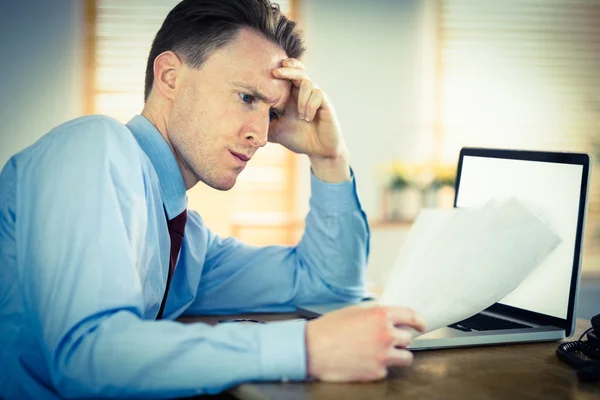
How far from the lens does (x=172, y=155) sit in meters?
1.31

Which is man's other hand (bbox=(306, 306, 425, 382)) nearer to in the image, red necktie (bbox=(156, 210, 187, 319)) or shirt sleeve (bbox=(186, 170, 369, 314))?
red necktie (bbox=(156, 210, 187, 319))

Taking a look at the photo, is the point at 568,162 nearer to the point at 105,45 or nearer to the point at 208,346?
the point at 208,346

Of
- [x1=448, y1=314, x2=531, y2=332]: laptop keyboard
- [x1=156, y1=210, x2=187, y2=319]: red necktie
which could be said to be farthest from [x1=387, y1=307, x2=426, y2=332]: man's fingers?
[x1=156, y1=210, x2=187, y2=319]: red necktie

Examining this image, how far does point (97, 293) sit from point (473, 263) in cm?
47

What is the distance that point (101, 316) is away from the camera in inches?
33.7

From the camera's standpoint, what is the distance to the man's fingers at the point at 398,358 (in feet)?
2.81

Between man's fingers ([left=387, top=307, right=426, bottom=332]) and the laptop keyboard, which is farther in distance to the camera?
the laptop keyboard

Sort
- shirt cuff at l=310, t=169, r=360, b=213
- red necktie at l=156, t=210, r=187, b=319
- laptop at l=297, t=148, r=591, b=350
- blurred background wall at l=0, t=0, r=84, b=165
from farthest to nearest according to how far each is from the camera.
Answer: blurred background wall at l=0, t=0, r=84, b=165 < shirt cuff at l=310, t=169, r=360, b=213 < red necktie at l=156, t=210, r=187, b=319 < laptop at l=297, t=148, r=591, b=350

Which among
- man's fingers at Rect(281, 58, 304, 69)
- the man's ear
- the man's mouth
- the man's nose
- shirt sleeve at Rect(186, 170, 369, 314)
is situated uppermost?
man's fingers at Rect(281, 58, 304, 69)

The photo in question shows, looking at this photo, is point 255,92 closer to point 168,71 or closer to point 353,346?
point 168,71

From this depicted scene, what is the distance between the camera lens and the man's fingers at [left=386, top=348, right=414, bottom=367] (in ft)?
2.81

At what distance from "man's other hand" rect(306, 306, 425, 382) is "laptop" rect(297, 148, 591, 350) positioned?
0.18m

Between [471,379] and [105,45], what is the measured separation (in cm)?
421

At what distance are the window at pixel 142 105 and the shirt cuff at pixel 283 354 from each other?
3898 millimetres
